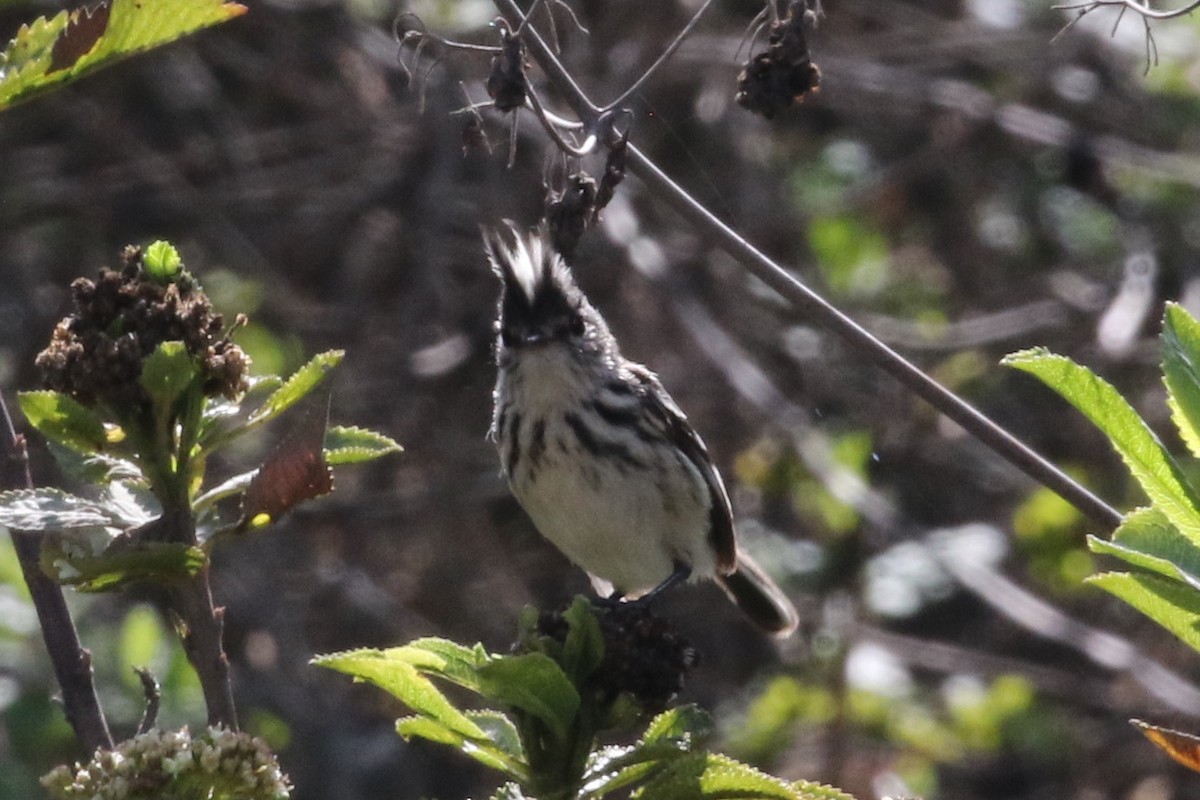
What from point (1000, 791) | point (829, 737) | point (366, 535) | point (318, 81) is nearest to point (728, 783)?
point (829, 737)

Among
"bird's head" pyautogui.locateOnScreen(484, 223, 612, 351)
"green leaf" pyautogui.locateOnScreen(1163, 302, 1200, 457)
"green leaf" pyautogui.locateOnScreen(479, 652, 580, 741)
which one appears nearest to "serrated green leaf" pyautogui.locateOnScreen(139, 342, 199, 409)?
"green leaf" pyautogui.locateOnScreen(479, 652, 580, 741)

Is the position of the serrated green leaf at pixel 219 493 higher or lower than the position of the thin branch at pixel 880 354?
higher

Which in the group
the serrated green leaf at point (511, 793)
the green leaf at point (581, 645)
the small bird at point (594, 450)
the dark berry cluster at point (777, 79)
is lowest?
the small bird at point (594, 450)

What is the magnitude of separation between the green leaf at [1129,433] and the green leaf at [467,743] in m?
0.67

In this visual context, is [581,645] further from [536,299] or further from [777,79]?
[536,299]

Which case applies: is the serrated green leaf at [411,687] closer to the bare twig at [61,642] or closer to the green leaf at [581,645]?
the green leaf at [581,645]

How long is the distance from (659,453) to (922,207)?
11.9ft

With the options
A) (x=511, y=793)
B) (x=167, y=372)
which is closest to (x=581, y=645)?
(x=511, y=793)

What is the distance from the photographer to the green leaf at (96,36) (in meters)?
1.76

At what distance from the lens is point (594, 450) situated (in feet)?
14.3

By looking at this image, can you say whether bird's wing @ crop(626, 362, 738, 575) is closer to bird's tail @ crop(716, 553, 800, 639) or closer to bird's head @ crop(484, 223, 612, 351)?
bird's head @ crop(484, 223, 612, 351)

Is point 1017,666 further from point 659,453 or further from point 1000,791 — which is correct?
point 659,453

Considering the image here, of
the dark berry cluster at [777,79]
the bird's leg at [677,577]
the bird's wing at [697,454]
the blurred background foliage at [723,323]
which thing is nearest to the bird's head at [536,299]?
the bird's wing at [697,454]

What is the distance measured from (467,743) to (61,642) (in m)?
0.42
